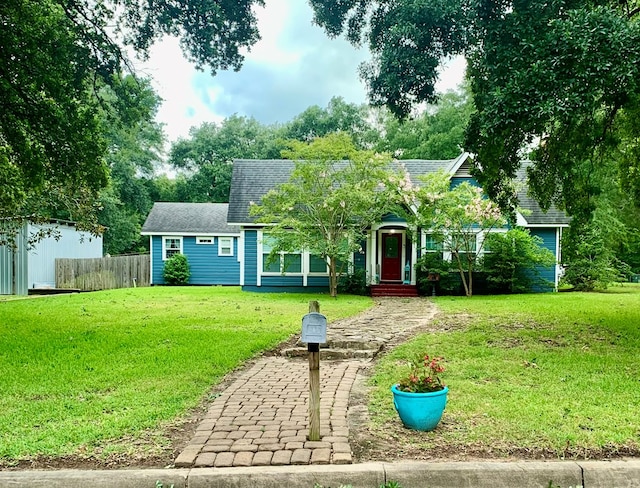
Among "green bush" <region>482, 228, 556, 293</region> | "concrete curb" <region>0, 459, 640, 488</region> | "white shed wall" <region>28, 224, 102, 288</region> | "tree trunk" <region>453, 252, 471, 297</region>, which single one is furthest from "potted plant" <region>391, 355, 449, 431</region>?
"white shed wall" <region>28, 224, 102, 288</region>

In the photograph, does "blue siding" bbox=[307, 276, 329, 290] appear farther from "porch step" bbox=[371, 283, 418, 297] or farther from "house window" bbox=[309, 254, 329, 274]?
"porch step" bbox=[371, 283, 418, 297]

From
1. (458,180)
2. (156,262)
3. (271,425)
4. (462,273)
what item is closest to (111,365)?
(271,425)

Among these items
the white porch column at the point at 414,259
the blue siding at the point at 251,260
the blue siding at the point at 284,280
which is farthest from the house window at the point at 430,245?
the blue siding at the point at 251,260

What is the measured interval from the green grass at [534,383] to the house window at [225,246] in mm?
15529

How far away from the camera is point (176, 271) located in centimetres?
2345

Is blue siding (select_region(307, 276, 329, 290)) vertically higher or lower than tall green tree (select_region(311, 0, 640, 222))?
lower

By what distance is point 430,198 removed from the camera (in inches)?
650

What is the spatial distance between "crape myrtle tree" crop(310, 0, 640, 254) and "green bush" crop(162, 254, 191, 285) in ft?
54.5

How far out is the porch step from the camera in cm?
1798

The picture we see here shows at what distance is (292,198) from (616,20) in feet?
36.1

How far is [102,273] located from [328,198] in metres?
12.8

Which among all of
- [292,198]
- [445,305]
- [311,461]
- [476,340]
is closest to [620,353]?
[476,340]

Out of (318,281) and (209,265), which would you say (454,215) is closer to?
(318,281)

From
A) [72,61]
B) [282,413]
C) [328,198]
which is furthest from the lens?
[328,198]
